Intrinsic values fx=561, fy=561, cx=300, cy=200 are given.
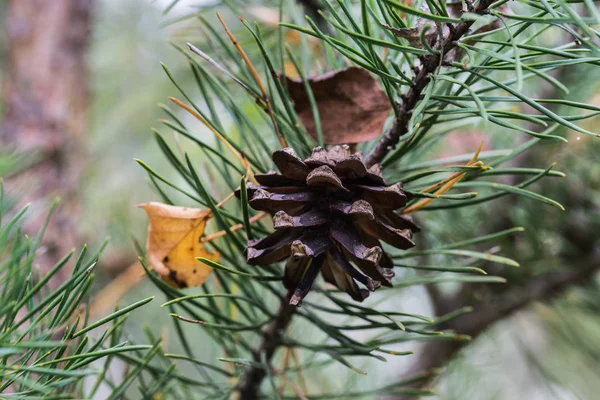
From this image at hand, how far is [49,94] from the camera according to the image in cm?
78

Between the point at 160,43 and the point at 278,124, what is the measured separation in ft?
4.57

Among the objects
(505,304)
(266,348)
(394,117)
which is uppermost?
(394,117)

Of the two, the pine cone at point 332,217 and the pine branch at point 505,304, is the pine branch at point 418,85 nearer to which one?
the pine cone at point 332,217

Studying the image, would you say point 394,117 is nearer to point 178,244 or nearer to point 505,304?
point 178,244

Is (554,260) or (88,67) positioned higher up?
(88,67)

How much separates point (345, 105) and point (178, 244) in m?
0.15

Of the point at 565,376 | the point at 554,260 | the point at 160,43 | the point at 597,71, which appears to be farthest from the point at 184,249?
the point at 160,43

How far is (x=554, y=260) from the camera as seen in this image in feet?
2.30

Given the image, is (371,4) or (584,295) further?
(584,295)

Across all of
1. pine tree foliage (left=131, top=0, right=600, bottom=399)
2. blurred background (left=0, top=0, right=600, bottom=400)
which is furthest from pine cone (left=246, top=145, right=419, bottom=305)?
blurred background (left=0, top=0, right=600, bottom=400)

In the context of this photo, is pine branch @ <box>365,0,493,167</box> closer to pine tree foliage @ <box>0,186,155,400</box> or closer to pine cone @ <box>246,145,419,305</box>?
pine cone @ <box>246,145,419,305</box>

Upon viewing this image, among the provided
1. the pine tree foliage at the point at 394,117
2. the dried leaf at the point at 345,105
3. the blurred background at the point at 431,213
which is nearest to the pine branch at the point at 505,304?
the blurred background at the point at 431,213

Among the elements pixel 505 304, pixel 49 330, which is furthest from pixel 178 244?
pixel 505 304

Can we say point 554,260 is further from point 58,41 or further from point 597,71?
point 58,41
